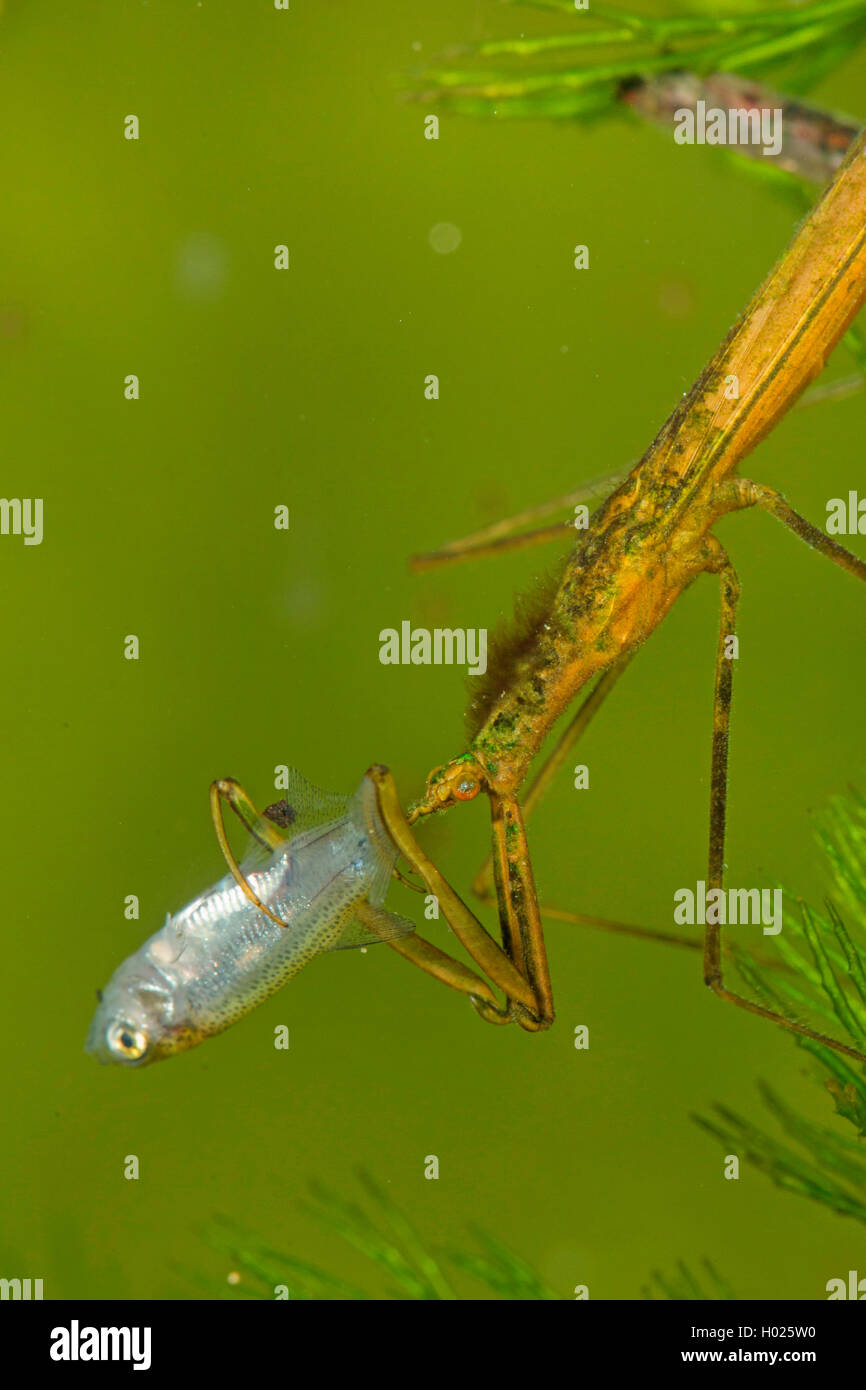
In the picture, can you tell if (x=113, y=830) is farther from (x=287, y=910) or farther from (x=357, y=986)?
(x=287, y=910)

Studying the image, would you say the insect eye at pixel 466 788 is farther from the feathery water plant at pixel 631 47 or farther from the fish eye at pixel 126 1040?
the feathery water plant at pixel 631 47

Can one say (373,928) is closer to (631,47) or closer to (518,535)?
(518,535)

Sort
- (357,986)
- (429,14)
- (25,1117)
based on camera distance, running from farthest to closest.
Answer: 1. (357,986)
2. (25,1117)
3. (429,14)

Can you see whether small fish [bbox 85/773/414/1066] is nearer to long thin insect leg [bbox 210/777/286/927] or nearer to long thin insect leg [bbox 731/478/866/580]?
long thin insect leg [bbox 210/777/286/927]

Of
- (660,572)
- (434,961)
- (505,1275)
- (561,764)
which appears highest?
(660,572)

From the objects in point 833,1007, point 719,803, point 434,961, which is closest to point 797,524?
point 719,803

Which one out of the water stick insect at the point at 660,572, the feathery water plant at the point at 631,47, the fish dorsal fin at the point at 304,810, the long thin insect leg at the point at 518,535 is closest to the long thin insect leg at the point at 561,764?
the water stick insect at the point at 660,572
